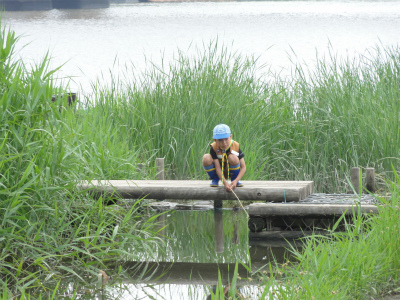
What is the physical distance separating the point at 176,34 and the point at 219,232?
94.0 feet

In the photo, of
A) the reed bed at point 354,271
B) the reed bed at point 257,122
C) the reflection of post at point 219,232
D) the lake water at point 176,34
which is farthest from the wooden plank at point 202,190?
the lake water at point 176,34

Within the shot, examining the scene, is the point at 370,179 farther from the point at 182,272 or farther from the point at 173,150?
the point at 182,272

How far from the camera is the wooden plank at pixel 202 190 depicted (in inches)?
210

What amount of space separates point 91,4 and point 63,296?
4725 cm

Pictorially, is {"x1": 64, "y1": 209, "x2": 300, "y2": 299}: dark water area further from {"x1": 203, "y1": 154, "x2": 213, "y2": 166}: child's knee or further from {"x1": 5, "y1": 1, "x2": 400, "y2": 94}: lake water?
{"x1": 5, "y1": 1, "x2": 400, "y2": 94}: lake water

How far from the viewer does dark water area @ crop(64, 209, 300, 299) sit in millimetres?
4261

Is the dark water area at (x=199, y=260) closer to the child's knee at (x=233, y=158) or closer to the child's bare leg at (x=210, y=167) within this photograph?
the child's bare leg at (x=210, y=167)

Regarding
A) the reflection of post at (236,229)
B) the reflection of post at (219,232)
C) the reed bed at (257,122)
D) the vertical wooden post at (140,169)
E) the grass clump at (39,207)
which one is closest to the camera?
the grass clump at (39,207)

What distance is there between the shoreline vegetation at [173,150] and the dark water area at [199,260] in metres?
0.18

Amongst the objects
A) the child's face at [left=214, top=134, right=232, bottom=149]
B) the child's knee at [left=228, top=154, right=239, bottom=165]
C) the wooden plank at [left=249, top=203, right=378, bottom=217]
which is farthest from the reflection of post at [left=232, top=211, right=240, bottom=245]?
the child's face at [left=214, top=134, right=232, bottom=149]

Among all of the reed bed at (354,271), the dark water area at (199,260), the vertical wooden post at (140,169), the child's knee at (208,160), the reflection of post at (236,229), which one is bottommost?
the reflection of post at (236,229)

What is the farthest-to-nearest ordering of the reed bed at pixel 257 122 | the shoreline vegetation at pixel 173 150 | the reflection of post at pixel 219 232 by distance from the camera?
the reed bed at pixel 257 122 → the reflection of post at pixel 219 232 → the shoreline vegetation at pixel 173 150

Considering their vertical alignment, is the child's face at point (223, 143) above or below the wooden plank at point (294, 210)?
above

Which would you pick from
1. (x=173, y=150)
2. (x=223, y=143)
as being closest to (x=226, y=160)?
(x=223, y=143)
